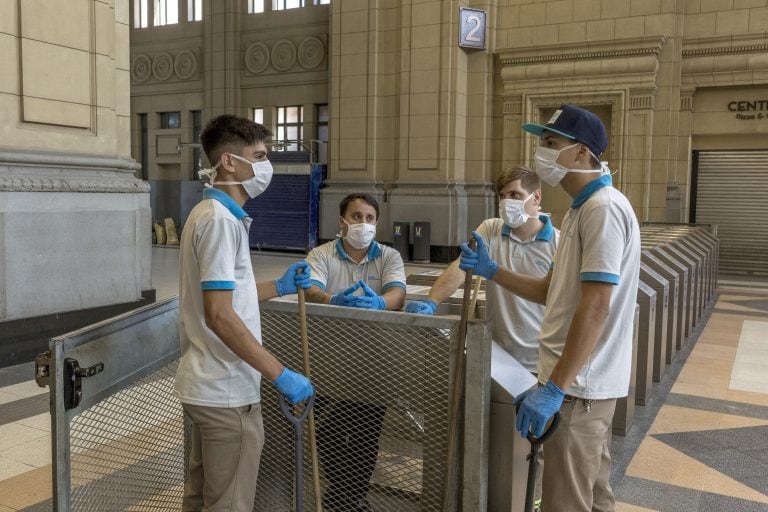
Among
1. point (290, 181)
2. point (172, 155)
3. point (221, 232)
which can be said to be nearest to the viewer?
point (221, 232)

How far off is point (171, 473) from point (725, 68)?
15984mm

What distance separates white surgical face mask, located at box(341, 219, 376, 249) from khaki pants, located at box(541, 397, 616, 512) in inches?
73.9

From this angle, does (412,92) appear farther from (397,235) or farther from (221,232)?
(221,232)

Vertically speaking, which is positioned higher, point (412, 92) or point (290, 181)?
point (412, 92)

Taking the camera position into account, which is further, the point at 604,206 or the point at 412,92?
the point at 412,92

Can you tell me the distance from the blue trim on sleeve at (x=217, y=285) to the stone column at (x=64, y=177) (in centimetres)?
528

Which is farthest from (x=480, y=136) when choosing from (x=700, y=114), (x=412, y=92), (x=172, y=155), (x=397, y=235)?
(x=172, y=155)

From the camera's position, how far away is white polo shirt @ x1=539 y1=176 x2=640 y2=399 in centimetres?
250

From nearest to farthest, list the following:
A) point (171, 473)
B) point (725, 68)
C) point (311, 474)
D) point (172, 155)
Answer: point (311, 474) < point (171, 473) < point (725, 68) < point (172, 155)

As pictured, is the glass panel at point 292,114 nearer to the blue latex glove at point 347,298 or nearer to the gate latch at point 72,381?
the blue latex glove at point 347,298

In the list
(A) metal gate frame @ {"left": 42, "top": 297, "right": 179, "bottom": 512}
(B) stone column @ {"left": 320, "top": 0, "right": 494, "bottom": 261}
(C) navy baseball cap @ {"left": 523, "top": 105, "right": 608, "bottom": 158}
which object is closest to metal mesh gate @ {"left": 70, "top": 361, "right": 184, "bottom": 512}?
(A) metal gate frame @ {"left": 42, "top": 297, "right": 179, "bottom": 512}

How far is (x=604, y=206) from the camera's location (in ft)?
8.34

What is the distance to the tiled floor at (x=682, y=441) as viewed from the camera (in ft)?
13.4

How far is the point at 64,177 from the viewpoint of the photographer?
7.44m
